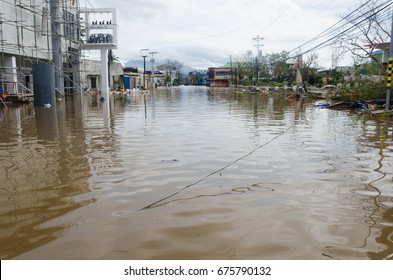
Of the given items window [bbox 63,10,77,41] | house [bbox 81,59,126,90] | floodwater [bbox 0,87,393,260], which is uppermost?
window [bbox 63,10,77,41]

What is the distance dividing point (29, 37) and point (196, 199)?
86.0 feet

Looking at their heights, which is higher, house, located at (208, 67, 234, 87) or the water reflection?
house, located at (208, 67, 234, 87)

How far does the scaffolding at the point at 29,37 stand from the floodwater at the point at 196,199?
1739 centimetres

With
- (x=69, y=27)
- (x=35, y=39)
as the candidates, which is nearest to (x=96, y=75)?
(x=69, y=27)

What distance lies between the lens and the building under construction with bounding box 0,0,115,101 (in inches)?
915

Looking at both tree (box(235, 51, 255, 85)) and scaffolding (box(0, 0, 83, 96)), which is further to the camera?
tree (box(235, 51, 255, 85))

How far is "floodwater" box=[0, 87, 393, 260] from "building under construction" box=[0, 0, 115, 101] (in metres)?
17.5

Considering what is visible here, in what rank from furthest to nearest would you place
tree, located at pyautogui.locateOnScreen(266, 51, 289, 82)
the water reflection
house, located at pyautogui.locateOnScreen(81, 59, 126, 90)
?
1. tree, located at pyautogui.locateOnScreen(266, 51, 289, 82)
2. house, located at pyautogui.locateOnScreen(81, 59, 126, 90)
3. the water reflection

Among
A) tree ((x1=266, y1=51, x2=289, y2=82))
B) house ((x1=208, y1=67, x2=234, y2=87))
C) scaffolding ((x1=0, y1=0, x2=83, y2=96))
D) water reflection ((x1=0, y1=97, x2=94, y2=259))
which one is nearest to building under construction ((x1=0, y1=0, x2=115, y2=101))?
scaffolding ((x1=0, y1=0, x2=83, y2=96))

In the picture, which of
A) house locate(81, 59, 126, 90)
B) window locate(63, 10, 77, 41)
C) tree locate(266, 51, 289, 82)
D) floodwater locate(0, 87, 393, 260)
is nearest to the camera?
floodwater locate(0, 87, 393, 260)

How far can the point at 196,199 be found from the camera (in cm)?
464

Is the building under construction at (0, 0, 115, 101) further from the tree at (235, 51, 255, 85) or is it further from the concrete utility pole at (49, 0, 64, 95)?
the tree at (235, 51, 255, 85)
